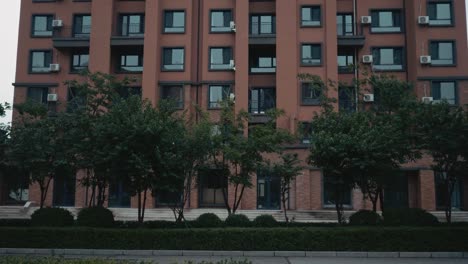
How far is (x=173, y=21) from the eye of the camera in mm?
36281

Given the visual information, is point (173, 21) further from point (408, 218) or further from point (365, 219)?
point (408, 218)

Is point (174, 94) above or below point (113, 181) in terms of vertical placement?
above

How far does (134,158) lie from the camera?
60.5ft

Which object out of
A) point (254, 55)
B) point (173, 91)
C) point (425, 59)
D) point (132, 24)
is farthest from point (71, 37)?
point (425, 59)

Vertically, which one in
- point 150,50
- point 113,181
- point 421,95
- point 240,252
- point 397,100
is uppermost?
point 150,50

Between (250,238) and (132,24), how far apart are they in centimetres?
2456

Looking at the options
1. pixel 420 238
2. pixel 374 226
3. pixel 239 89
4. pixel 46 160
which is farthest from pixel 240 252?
pixel 239 89

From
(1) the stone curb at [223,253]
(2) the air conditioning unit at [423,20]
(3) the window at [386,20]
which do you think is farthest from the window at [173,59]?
(1) the stone curb at [223,253]

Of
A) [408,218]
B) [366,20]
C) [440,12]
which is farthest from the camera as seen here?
[366,20]

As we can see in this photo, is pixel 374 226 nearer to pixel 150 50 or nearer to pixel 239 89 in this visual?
pixel 239 89

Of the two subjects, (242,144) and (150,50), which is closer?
(242,144)

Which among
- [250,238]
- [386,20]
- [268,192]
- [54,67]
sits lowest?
[250,238]

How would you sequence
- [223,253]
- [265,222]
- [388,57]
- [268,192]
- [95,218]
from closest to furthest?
[223,253], [95,218], [265,222], [268,192], [388,57]

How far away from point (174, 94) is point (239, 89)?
4.90 meters
